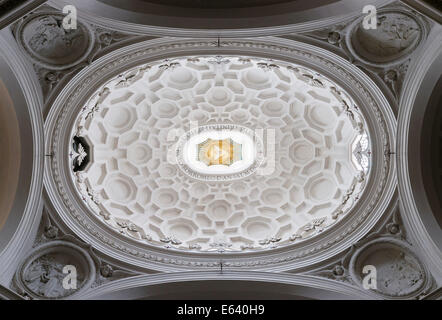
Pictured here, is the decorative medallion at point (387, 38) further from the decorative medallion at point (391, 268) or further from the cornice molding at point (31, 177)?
the cornice molding at point (31, 177)

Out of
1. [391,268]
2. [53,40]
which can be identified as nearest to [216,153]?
[391,268]

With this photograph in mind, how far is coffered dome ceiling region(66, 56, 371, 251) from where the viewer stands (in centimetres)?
1460

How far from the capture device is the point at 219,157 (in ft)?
61.6

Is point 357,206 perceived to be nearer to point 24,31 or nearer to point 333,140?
point 333,140

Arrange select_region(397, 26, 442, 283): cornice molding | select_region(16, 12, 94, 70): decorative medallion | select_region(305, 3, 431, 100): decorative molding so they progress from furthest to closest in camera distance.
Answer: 1. select_region(397, 26, 442, 283): cornice molding
2. select_region(16, 12, 94, 70): decorative medallion
3. select_region(305, 3, 431, 100): decorative molding

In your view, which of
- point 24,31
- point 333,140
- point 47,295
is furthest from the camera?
point 333,140

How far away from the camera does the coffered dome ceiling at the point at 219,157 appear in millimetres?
14602

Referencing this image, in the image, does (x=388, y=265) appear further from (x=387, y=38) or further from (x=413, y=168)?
(x=387, y=38)

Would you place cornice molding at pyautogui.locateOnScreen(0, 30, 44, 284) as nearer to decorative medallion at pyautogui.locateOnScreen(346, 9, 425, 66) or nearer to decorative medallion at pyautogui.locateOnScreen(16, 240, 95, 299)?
decorative medallion at pyautogui.locateOnScreen(16, 240, 95, 299)

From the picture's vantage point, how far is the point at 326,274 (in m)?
13.0

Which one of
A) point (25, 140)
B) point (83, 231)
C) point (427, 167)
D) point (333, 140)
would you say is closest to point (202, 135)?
point (333, 140)

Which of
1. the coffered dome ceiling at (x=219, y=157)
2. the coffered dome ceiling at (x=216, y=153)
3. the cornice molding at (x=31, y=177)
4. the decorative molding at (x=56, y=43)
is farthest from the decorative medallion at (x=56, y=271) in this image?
the decorative molding at (x=56, y=43)

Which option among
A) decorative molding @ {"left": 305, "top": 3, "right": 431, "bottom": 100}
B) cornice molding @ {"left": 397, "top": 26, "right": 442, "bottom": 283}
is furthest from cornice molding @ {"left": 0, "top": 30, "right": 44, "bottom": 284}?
cornice molding @ {"left": 397, "top": 26, "right": 442, "bottom": 283}

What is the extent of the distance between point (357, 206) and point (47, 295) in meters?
9.30
